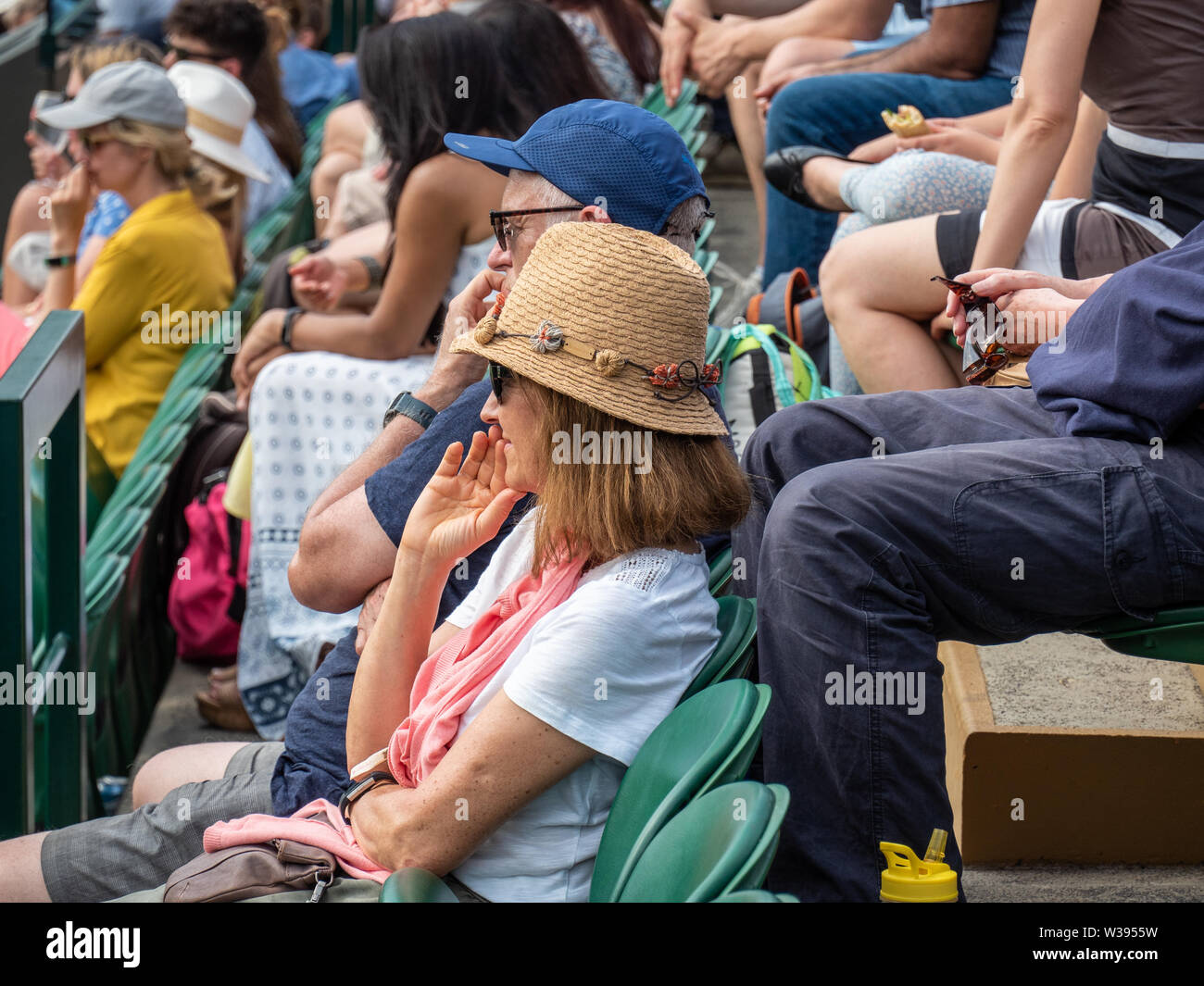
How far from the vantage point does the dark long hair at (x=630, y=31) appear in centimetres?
539

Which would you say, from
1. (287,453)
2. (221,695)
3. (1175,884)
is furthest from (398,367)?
(1175,884)

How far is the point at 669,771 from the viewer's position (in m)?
1.58

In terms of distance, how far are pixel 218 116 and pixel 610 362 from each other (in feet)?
13.9

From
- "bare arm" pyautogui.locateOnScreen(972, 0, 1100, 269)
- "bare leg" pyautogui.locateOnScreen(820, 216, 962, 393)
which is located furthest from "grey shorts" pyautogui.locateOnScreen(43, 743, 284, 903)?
"bare arm" pyautogui.locateOnScreen(972, 0, 1100, 269)

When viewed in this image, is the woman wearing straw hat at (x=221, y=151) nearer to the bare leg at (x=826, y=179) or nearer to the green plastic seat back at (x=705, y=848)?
the bare leg at (x=826, y=179)

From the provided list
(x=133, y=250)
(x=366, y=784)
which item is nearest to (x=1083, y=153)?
(x=366, y=784)

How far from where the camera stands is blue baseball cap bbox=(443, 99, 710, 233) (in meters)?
2.19

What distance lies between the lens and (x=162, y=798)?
8.11 ft

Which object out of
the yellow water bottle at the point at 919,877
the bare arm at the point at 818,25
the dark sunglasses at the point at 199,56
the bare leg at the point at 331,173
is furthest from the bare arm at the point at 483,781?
the dark sunglasses at the point at 199,56

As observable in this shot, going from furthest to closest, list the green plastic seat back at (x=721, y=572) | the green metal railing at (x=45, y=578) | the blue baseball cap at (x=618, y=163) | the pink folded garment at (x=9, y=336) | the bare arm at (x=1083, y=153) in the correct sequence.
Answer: the pink folded garment at (x=9, y=336) → the bare arm at (x=1083, y=153) → the green metal railing at (x=45, y=578) → the blue baseball cap at (x=618, y=163) → the green plastic seat back at (x=721, y=572)

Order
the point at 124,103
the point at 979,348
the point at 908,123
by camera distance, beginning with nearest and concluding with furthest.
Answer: the point at 979,348 → the point at 908,123 → the point at 124,103

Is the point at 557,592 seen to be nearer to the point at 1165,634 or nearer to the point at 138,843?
the point at 1165,634

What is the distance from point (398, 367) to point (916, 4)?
7.08ft

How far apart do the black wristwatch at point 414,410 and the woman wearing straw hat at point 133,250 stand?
8.70 feet
